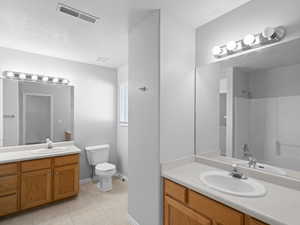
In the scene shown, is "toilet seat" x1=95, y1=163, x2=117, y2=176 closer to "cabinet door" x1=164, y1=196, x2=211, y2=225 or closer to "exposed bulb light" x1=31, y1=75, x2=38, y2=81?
"cabinet door" x1=164, y1=196, x2=211, y2=225

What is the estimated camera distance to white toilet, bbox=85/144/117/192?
9.37 ft

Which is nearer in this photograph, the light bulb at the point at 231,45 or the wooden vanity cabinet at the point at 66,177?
the light bulb at the point at 231,45

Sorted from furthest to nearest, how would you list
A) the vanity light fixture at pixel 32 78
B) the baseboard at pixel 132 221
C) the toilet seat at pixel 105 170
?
1. the toilet seat at pixel 105 170
2. the vanity light fixture at pixel 32 78
3. the baseboard at pixel 132 221

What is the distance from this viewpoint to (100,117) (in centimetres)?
347

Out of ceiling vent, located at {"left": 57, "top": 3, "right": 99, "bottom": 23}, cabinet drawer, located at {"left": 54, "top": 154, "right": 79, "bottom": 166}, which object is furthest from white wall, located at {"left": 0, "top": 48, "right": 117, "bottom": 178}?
ceiling vent, located at {"left": 57, "top": 3, "right": 99, "bottom": 23}

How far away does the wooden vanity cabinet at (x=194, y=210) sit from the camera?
42.1 inches

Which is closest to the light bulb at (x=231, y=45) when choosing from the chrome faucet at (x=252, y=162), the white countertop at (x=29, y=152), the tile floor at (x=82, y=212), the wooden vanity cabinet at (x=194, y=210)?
the chrome faucet at (x=252, y=162)

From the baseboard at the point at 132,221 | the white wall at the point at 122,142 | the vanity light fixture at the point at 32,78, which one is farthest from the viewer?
the white wall at the point at 122,142

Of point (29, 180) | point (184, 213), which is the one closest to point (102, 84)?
point (29, 180)

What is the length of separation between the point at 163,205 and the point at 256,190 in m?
0.87

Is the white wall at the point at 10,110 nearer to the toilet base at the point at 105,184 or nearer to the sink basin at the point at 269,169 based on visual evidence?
the toilet base at the point at 105,184

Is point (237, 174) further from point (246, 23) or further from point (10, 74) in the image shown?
point (10, 74)

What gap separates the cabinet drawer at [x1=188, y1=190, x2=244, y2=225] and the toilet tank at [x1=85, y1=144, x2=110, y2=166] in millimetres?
2262

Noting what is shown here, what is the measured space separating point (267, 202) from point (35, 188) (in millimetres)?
2719
